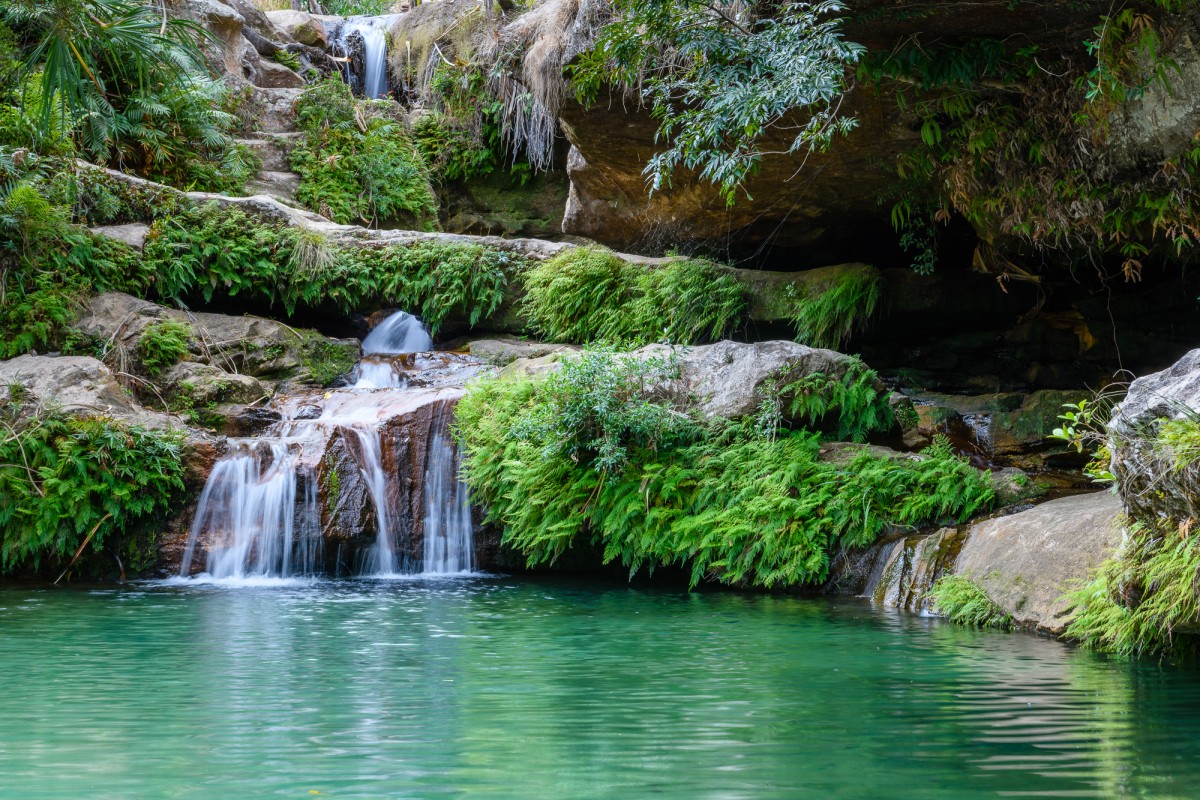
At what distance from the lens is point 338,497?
10633 mm

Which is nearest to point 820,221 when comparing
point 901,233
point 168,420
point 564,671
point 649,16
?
point 901,233

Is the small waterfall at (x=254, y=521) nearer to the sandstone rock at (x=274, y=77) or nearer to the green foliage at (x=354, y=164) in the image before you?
the green foliage at (x=354, y=164)

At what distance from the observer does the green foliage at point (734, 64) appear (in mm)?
7570

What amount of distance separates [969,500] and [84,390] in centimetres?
872

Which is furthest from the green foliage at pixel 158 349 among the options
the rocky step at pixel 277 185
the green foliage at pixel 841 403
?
the green foliage at pixel 841 403

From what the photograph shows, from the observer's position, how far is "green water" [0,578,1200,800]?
370 centimetres

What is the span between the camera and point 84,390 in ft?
35.1

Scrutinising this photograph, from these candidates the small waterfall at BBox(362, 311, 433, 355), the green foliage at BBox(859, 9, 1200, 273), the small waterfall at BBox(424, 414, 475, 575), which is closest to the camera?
the green foliage at BBox(859, 9, 1200, 273)

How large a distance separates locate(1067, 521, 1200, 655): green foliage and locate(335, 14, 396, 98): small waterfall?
19083 mm

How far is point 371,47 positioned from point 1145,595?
68.4ft

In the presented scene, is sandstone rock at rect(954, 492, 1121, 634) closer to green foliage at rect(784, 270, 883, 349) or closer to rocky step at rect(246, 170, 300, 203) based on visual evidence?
green foliage at rect(784, 270, 883, 349)

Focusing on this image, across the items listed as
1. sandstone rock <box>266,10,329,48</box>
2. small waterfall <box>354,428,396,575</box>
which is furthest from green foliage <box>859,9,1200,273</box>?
sandstone rock <box>266,10,329,48</box>

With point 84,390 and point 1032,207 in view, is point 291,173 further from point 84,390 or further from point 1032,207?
point 1032,207

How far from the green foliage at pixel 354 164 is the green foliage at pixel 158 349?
645 centimetres
